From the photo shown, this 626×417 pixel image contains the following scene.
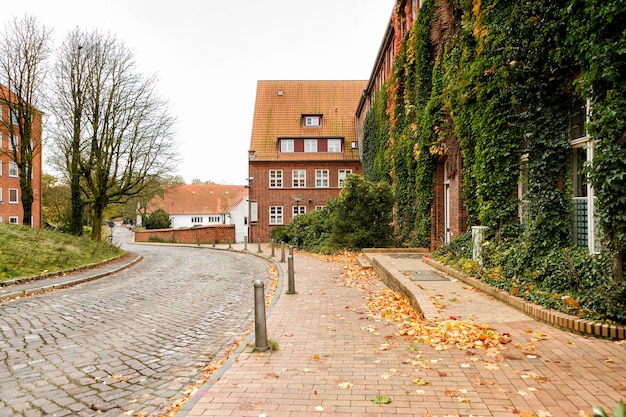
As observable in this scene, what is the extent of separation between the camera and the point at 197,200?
71.7m

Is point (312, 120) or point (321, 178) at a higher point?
point (312, 120)

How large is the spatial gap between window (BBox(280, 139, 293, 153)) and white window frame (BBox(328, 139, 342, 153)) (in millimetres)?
3587

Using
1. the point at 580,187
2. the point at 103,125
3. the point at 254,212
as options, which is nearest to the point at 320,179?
the point at 254,212

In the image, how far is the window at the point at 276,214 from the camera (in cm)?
3633

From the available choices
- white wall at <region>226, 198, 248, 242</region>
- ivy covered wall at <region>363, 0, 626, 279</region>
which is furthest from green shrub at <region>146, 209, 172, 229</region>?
ivy covered wall at <region>363, 0, 626, 279</region>

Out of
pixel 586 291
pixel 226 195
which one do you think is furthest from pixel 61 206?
pixel 586 291

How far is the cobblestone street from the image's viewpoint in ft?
13.6

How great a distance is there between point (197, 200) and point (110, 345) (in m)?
68.1

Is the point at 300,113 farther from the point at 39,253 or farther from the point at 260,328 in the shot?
the point at 260,328

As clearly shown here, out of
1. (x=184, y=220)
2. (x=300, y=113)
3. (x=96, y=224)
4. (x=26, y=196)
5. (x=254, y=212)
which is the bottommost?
(x=184, y=220)

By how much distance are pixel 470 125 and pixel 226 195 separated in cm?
6718

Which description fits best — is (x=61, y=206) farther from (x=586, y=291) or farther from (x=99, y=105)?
(x=586, y=291)

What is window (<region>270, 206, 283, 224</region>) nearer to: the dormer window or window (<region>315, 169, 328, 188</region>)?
window (<region>315, 169, 328, 188</region>)

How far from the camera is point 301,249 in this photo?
2517 centimetres
